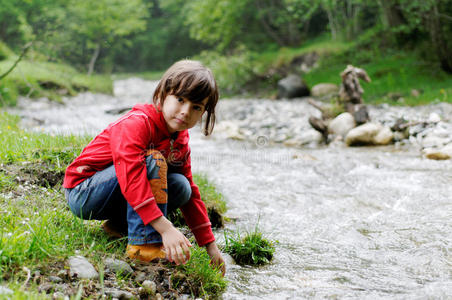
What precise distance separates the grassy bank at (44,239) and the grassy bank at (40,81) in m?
9.72

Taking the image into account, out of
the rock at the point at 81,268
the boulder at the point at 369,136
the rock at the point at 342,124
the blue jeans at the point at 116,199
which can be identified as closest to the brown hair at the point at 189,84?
the blue jeans at the point at 116,199

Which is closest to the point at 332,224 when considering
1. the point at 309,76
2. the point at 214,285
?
the point at 214,285

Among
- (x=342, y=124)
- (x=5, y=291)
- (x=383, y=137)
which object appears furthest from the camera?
(x=342, y=124)

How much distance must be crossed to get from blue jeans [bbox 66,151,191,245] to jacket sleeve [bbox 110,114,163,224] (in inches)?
3.4

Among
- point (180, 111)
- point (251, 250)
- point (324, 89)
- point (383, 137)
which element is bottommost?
point (324, 89)

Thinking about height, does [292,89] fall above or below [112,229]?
below

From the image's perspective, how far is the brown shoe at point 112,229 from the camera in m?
2.52

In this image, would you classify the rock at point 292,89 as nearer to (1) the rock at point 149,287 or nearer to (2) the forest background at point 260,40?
(2) the forest background at point 260,40

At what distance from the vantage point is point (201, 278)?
230cm

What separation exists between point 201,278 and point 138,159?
0.77 m

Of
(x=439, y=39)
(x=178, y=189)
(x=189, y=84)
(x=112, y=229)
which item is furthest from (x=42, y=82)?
(x=189, y=84)

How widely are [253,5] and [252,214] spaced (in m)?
20.6

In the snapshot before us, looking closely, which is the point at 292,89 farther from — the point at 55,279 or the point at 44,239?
the point at 55,279

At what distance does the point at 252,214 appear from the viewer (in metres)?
4.23
